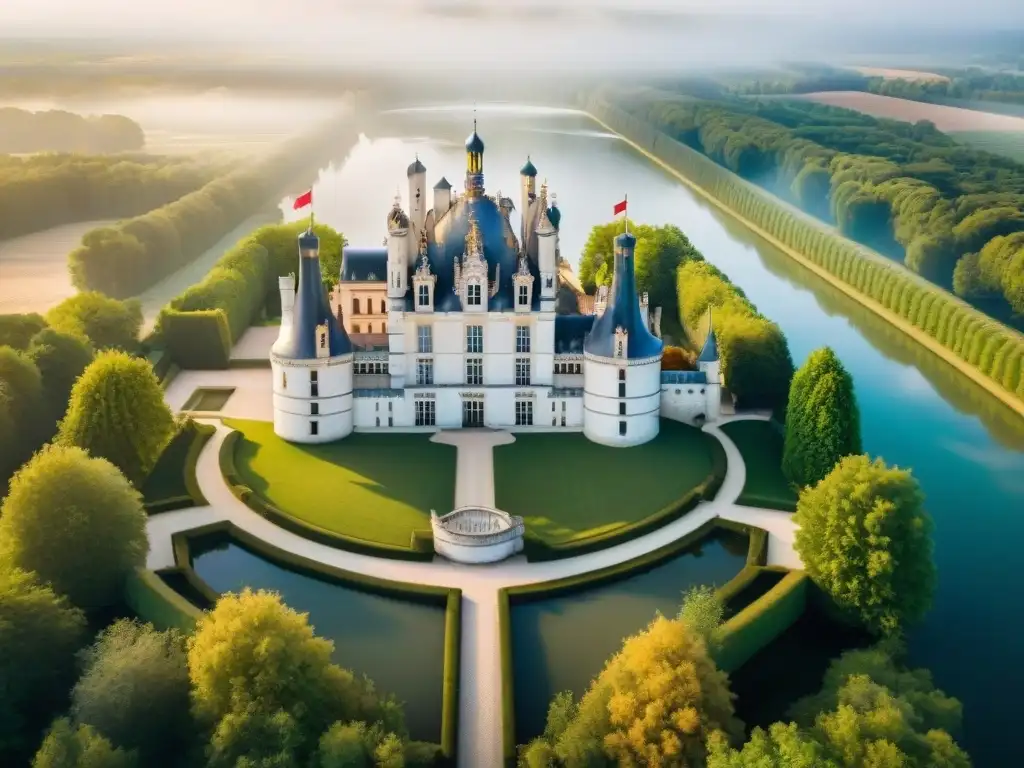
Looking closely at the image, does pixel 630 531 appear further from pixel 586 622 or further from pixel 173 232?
pixel 173 232

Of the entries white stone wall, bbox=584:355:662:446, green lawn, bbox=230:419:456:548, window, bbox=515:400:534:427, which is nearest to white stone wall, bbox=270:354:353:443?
green lawn, bbox=230:419:456:548

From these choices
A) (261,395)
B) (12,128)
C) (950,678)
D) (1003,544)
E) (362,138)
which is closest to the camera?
(950,678)

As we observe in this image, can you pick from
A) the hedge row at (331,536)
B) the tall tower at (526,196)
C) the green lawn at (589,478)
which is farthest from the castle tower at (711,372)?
the hedge row at (331,536)

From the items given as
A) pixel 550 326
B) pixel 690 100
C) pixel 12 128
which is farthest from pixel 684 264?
pixel 690 100

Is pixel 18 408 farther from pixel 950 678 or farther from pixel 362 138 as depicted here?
pixel 362 138

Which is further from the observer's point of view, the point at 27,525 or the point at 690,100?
the point at 690,100

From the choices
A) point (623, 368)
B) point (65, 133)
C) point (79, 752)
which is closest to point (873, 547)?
point (623, 368)

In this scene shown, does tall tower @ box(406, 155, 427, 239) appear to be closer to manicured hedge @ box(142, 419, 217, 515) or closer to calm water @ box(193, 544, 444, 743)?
manicured hedge @ box(142, 419, 217, 515)
